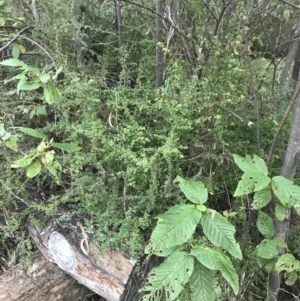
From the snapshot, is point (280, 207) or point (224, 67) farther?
point (224, 67)

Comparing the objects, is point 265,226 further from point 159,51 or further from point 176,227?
point 159,51

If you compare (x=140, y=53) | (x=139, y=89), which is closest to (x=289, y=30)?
(x=140, y=53)

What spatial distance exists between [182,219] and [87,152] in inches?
36.9

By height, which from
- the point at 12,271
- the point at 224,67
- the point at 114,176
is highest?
the point at 224,67

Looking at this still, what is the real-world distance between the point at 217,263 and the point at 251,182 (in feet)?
1.12

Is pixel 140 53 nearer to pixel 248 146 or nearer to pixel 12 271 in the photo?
pixel 248 146

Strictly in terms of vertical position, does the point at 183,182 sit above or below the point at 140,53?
below

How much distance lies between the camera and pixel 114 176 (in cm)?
192

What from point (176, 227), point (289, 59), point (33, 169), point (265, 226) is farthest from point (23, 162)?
point (289, 59)

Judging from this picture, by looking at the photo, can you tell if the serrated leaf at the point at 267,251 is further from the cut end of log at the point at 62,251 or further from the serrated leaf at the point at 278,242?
the cut end of log at the point at 62,251

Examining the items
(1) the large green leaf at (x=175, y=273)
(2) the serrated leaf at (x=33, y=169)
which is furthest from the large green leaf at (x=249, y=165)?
(2) the serrated leaf at (x=33, y=169)

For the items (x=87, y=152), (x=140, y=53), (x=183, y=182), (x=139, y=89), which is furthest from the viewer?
(x=140, y=53)

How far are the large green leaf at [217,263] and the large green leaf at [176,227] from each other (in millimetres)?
75

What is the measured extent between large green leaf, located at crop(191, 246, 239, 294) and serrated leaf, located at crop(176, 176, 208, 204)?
0.18 meters
